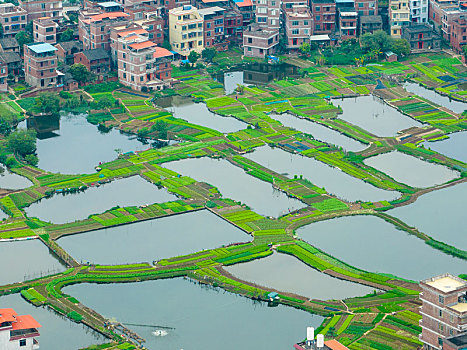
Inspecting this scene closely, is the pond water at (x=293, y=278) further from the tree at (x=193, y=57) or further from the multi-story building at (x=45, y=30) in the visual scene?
the multi-story building at (x=45, y=30)

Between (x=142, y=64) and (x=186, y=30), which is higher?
(x=186, y=30)

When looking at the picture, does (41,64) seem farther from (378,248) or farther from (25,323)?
(25,323)

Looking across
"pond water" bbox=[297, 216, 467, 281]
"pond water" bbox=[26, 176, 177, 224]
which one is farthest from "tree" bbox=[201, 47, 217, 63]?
"pond water" bbox=[297, 216, 467, 281]

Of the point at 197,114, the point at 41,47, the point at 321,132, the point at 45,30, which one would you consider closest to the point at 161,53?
the point at 197,114

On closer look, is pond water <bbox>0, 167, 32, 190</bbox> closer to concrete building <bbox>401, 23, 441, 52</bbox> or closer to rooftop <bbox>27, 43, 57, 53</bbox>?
rooftop <bbox>27, 43, 57, 53</bbox>

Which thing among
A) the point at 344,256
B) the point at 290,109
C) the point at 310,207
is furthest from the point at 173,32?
the point at 344,256

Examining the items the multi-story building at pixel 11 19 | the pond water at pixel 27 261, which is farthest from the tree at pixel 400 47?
the pond water at pixel 27 261

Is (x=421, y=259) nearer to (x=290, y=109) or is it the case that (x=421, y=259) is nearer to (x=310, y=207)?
(x=310, y=207)
